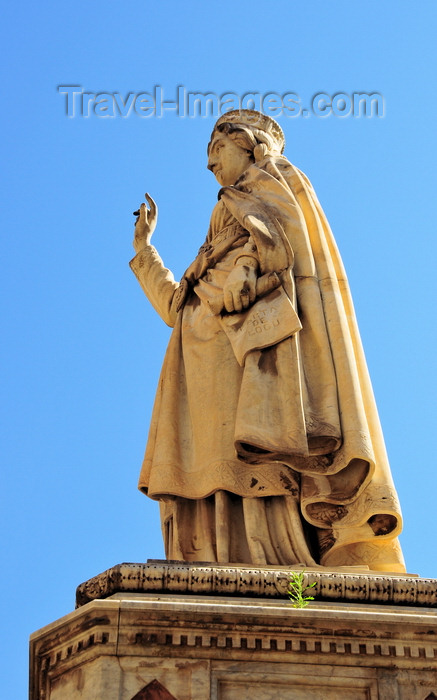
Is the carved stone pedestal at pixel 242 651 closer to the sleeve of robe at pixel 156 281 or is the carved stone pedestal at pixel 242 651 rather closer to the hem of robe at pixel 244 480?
the hem of robe at pixel 244 480

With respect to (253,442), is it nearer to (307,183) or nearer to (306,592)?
(306,592)

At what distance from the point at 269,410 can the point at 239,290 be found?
1.14 meters

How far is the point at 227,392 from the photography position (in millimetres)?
10664

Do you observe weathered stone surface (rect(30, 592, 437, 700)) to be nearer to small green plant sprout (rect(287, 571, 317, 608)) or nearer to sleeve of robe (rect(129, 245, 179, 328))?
small green plant sprout (rect(287, 571, 317, 608))

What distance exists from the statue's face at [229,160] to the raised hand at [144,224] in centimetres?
86

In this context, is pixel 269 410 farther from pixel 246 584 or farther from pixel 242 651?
pixel 242 651

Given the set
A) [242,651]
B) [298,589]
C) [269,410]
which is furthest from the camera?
[269,410]

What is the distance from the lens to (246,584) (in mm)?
8539

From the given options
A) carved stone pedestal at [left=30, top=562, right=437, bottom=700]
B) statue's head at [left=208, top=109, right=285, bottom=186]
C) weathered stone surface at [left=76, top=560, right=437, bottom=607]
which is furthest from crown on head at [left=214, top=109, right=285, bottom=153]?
carved stone pedestal at [left=30, top=562, right=437, bottom=700]

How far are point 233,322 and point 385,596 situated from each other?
297 cm

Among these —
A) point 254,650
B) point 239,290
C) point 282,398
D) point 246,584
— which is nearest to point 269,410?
point 282,398

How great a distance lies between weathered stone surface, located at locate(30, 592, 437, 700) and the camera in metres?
8.17

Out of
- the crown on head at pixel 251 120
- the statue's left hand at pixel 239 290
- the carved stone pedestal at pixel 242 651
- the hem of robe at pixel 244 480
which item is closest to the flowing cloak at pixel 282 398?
the hem of robe at pixel 244 480

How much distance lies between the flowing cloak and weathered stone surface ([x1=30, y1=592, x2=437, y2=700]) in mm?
1822
